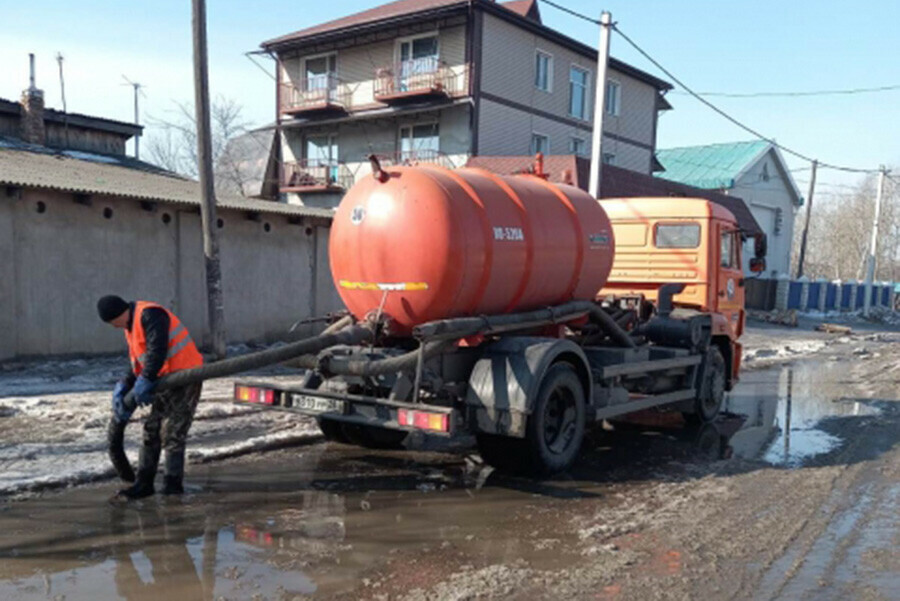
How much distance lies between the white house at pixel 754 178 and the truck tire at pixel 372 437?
1285 inches

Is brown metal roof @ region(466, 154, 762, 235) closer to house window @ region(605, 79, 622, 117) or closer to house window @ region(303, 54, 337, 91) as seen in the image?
house window @ region(605, 79, 622, 117)

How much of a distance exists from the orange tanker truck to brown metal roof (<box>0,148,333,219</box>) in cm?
767

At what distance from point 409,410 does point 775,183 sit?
133 feet

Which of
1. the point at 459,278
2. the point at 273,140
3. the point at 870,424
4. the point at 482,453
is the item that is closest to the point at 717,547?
the point at 482,453

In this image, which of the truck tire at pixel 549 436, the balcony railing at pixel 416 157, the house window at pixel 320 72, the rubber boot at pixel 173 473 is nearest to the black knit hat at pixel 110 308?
the rubber boot at pixel 173 473

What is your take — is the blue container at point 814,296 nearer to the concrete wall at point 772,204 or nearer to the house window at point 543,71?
the concrete wall at point 772,204

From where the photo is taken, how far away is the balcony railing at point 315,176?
28.3 meters

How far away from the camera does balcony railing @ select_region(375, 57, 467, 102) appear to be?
81.0 feet

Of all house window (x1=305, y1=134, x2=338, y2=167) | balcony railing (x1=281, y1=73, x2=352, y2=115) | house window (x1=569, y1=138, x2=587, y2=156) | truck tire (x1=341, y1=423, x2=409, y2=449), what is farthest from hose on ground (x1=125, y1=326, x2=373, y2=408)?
house window (x1=569, y1=138, x2=587, y2=156)

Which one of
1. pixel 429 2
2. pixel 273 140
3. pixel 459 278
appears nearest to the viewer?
pixel 459 278

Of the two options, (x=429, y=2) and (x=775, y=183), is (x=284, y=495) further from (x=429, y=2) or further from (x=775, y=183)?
(x=775, y=183)

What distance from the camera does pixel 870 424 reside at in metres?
9.73

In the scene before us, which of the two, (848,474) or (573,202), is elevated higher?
(573,202)

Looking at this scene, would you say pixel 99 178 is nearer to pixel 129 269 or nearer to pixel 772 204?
pixel 129 269
